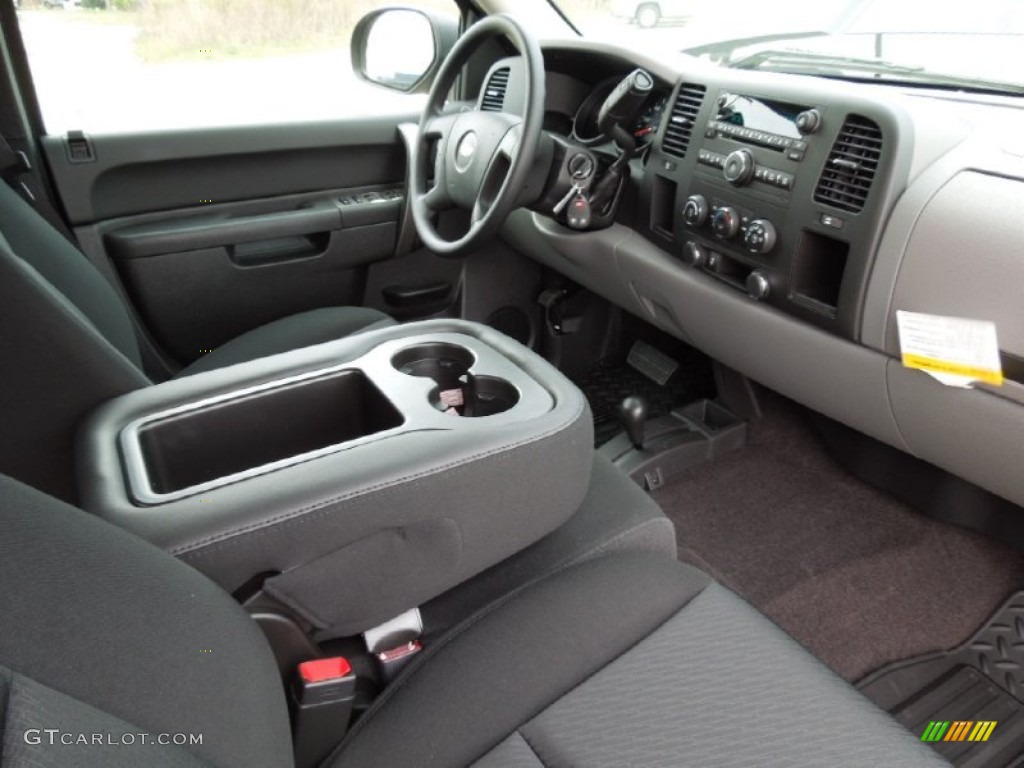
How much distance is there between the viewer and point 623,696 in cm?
83

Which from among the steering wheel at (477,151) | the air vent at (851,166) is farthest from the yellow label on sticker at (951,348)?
the steering wheel at (477,151)

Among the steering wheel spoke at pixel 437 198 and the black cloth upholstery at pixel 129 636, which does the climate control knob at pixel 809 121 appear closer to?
the steering wheel spoke at pixel 437 198

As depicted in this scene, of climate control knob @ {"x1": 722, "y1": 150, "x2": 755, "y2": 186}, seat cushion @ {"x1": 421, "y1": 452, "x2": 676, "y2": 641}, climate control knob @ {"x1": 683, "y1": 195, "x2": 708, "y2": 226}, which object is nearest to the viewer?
seat cushion @ {"x1": 421, "y1": 452, "x2": 676, "y2": 641}

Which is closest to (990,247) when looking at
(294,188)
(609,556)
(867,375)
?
(867,375)

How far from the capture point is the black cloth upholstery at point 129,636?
1.55 feet

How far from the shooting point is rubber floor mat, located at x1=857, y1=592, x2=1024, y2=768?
4.37 ft

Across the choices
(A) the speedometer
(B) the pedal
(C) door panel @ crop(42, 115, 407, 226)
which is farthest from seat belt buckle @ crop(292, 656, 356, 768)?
(B) the pedal

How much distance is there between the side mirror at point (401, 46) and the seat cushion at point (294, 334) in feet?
2.76

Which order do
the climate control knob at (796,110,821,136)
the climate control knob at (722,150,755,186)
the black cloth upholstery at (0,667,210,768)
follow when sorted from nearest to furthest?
the black cloth upholstery at (0,667,210,768) → the climate control knob at (796,110,821,136) → the climate control knob at (722,150,755,186)

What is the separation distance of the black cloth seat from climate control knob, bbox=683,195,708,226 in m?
0.73

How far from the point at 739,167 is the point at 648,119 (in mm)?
382

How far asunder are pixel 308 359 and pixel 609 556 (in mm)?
472

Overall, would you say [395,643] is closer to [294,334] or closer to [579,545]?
[579,545]

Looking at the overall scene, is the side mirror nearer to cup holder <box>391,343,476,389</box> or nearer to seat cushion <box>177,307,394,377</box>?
seat cushion <box>177,307,394,377</box>
